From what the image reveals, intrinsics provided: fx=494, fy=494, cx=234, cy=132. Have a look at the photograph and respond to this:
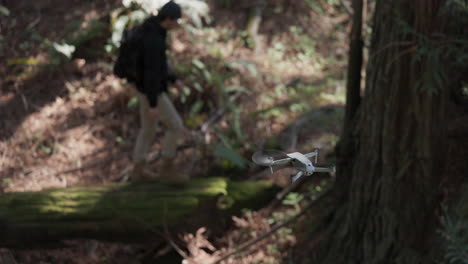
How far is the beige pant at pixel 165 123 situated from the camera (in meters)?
5.43

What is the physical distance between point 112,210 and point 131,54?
5.20 ft

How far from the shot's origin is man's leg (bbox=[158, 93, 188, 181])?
18.0ft

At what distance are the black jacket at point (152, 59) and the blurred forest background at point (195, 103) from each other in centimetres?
115

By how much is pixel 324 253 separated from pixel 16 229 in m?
2.84

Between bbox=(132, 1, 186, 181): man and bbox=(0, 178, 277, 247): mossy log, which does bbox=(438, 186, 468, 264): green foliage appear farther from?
bbox=(132, 1, 186, 181): man

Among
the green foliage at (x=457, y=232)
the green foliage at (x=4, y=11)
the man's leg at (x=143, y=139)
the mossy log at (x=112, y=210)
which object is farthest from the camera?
the green foliage at (x=4, y=11)

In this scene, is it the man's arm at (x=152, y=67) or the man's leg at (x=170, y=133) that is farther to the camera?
the man's leg at (x=170, y=133)

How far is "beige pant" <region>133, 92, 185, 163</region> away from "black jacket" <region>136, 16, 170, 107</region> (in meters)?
0.32

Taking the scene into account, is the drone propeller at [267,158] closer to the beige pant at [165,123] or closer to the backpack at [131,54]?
the backpack at [131,54]

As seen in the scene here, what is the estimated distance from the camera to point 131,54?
16.4 ft

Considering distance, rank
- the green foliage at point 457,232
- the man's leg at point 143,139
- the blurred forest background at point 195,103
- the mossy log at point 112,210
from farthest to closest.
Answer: the man's leg at point 143,139 → the blurred forest background at point 195,103 → the mossy log at point 112,210 → the green foliage at point 457,232

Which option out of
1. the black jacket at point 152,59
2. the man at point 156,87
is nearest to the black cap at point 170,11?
the man at point 156,87

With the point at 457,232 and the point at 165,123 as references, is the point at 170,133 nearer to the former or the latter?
the point at 165,123

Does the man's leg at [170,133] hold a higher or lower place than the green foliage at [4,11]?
lower
